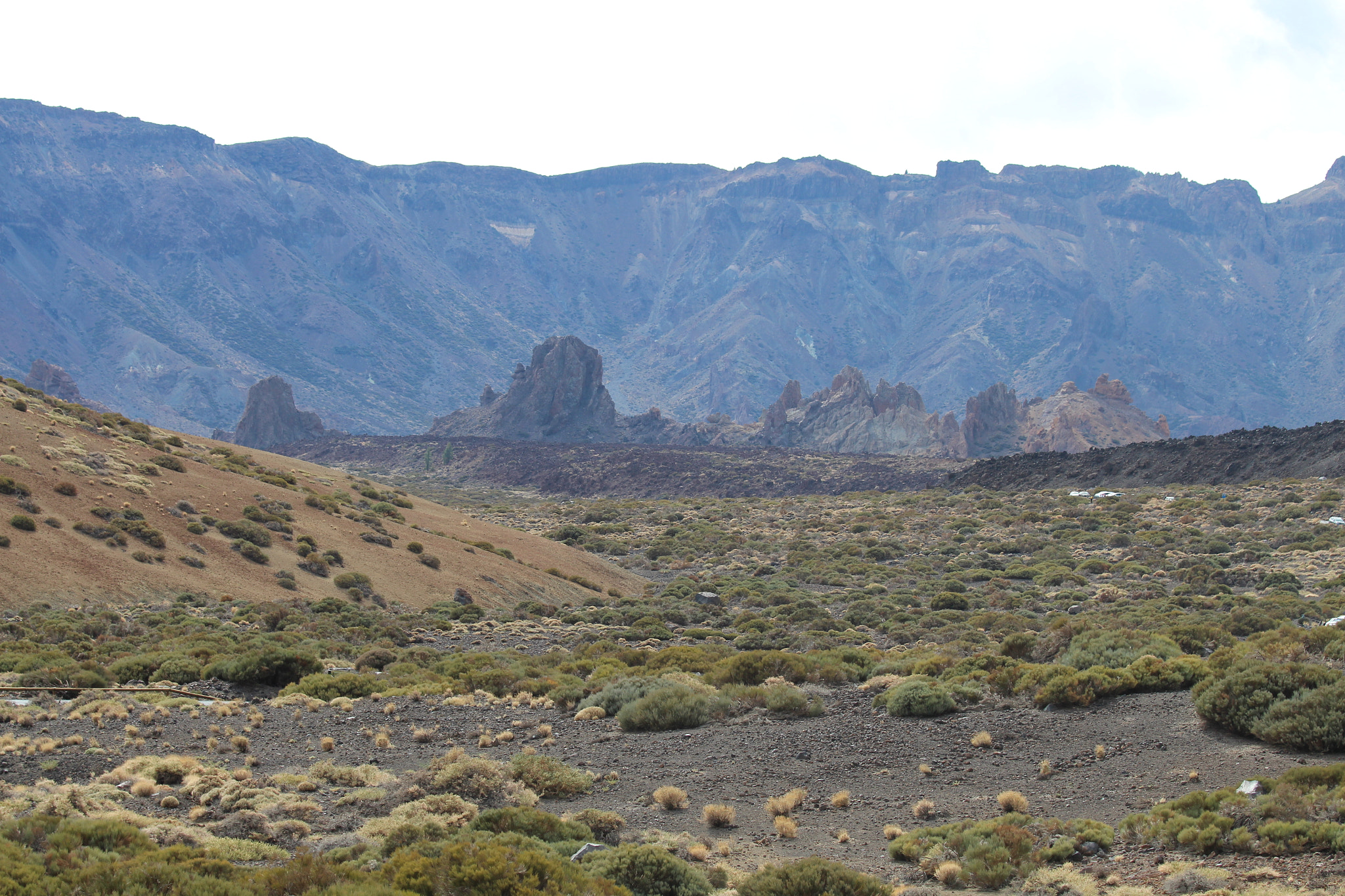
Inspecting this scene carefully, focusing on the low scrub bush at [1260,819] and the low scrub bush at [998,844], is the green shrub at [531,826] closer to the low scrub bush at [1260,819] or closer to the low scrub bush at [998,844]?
the low scrub bush at [998,844]

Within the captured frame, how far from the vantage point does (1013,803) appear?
1107 centimetres

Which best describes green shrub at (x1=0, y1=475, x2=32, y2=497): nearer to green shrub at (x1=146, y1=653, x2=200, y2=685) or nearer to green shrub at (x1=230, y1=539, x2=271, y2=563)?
green shrub at (x1=230, y1=539, x2=271, y2=563)

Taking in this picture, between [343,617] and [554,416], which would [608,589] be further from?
[554,416]

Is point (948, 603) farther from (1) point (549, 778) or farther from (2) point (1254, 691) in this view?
(1) point (549, 778)

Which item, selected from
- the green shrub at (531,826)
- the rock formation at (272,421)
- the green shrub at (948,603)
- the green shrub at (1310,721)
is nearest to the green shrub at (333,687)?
the green shrub at (531,826)

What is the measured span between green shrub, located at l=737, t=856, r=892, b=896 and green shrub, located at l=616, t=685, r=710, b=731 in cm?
656

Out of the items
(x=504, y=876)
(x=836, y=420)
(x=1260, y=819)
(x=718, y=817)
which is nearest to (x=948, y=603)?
(x=718, y=817)

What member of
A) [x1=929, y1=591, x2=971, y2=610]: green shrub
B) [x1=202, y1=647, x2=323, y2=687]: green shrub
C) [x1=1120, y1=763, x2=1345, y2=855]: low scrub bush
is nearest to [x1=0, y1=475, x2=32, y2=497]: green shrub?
[x1=202, y1=647, x2=323, y2=687]: green shrub

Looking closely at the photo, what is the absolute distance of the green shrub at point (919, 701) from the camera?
15070 millimetres

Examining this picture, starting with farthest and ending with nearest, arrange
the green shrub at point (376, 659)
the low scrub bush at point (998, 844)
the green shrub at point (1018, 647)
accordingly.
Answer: the green shrub at point (376, 659), the green shrub at point (1018, 647), the low scrub bush at point (998, 844)

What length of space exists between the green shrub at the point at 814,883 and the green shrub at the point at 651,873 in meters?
0.51

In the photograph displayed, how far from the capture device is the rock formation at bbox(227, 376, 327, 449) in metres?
162

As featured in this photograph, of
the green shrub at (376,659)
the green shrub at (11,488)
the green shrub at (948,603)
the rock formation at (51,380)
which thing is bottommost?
the green shrub at (948,603)

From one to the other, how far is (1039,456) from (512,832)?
3469 inches
